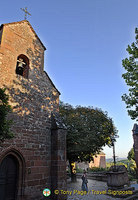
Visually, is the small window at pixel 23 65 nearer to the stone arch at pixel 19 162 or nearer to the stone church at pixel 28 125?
the stone church at pixel 28 125

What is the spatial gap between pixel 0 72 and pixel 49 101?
3.38m

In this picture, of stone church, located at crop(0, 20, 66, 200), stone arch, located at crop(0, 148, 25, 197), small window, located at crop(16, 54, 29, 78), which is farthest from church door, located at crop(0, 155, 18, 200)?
small window, located at crop(16, 54, 29, 78)

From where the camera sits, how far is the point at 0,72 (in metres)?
7.21

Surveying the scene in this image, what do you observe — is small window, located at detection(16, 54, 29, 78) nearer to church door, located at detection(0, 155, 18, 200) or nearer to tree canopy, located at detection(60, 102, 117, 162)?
church door, located at detection(0, 155, 18, 200)

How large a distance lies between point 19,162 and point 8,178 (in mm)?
774

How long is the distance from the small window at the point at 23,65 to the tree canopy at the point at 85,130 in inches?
310

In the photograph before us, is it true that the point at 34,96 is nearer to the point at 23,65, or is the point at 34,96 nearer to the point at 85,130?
the point at 23,65

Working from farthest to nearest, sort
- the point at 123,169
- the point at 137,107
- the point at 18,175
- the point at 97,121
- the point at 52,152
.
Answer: the point at 97,121, the point at 123,169, the point at 137,107, the point at 52,152, the point at 18,175

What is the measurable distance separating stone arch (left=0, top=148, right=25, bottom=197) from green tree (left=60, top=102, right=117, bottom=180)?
7829 mm

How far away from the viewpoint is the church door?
6.29 m

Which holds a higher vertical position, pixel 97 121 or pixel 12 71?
pixel 12 71

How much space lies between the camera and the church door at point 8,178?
247 inches

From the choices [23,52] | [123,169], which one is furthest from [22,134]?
[123,169]

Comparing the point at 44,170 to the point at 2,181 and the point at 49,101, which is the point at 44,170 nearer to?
the point at 2,181
